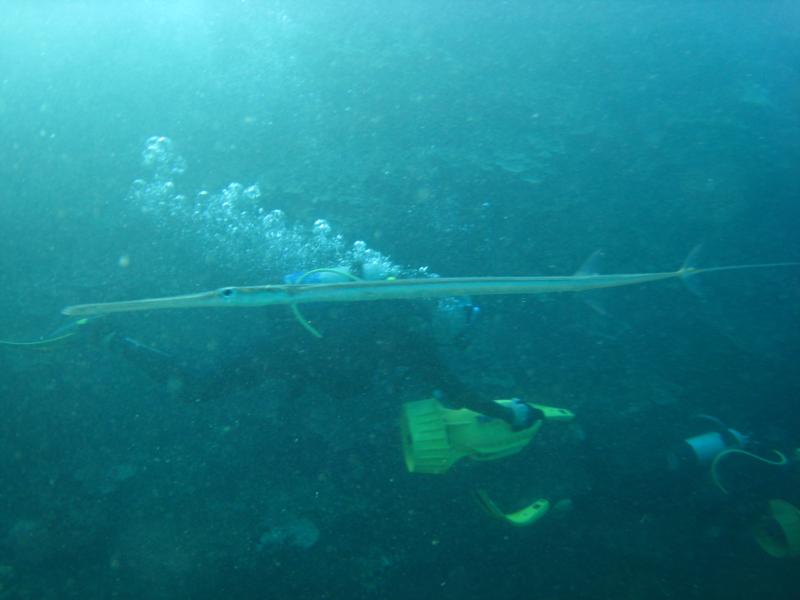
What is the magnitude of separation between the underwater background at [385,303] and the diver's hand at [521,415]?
0.89 meters

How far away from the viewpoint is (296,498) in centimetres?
558

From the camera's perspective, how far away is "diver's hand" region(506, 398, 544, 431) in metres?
4.50

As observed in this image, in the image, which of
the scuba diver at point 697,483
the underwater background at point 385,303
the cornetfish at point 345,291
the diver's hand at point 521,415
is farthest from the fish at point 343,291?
the scuba diver at point 697,483

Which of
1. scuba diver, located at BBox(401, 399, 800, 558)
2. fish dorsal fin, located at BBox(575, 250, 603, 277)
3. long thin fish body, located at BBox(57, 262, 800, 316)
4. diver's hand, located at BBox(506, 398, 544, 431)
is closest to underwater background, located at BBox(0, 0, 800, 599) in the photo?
scuba diver, located at BBox(401, 399, 800, 558)

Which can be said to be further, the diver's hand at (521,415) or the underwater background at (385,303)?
the underwater background at (385,303)

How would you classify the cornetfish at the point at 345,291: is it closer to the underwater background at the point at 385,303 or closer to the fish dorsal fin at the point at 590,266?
the fish dorsal fin at the point at 590,266

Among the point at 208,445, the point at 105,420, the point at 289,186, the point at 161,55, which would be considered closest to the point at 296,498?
the point at 208,445

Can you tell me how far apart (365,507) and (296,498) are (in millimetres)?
908

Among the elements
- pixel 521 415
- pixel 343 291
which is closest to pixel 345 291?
pixel 343 291

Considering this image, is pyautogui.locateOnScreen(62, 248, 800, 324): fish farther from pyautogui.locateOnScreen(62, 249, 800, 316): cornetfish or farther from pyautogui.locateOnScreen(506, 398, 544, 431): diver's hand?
pyautogui.locateOnScreen(506, 398, 544, 431): diver's hand

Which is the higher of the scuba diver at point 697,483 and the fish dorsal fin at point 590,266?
the fish dorsal fin at point 590,266

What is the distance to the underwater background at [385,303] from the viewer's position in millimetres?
5270

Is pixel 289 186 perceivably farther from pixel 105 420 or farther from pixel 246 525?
pixel 246 525

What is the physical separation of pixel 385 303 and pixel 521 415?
1859 mm
